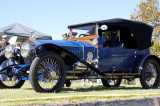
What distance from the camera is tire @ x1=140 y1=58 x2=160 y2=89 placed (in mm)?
8422

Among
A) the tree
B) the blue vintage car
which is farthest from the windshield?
the tree

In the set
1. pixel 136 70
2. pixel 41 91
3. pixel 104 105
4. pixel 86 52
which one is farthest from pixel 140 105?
pixel 136 70

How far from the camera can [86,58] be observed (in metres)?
7.63

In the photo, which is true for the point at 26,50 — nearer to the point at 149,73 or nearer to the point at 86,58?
the point at 86,58

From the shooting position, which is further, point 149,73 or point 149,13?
point 149,13

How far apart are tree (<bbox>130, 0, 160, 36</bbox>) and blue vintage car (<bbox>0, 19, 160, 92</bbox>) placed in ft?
43.5

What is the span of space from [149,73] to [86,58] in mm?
2381

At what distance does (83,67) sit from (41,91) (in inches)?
61.9

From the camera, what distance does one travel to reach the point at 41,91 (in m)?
5.99

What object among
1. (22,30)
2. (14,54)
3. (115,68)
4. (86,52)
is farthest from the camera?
(22,30)

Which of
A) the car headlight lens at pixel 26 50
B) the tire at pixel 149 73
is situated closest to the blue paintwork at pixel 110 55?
the tire at pixel 149 73

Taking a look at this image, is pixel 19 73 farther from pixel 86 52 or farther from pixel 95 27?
pixel 95 27

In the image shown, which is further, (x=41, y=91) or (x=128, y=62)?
(x=128, y=62)

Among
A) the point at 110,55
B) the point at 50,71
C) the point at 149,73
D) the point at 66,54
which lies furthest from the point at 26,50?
the point at 149,73
